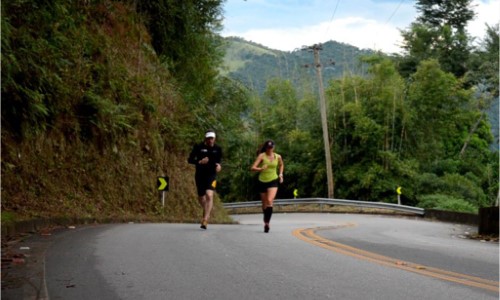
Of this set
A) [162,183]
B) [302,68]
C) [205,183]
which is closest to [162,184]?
[162,183]

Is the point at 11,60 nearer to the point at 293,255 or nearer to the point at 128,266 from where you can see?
the point at 128,266

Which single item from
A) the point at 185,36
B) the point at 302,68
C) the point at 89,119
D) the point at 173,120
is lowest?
the point at 89,119

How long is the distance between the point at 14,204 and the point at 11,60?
438 cm

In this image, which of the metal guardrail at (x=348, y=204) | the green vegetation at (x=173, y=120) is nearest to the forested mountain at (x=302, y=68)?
the green vegetation at (x=173, y=120)

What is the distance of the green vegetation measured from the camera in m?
12.5

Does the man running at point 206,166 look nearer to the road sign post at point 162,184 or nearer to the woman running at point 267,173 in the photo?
the woman running at point 267,173

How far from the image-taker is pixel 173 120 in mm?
23688

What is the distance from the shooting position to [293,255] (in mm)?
8094

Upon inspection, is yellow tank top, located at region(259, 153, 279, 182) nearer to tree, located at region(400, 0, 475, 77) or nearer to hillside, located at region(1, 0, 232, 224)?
hillside, located at region(1, 0, 232, 224)

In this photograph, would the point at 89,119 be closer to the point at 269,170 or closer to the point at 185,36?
the point at 269,170

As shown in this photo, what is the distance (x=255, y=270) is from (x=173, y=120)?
17.3m

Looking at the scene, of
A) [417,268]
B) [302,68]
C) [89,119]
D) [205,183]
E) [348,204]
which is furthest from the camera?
[302,68]

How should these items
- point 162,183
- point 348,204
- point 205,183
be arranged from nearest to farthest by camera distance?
→ point 205,183, point 162,183, point 348,204

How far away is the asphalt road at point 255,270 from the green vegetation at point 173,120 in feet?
9.26
